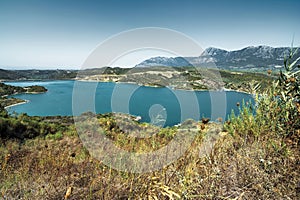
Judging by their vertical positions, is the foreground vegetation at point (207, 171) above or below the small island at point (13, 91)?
above

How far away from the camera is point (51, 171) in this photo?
194 cm

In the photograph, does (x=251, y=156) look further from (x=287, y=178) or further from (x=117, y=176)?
(x=117, y=176)

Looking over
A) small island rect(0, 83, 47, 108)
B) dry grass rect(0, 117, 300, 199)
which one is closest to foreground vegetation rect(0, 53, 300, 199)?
dry grass rect(0, 117, 300, 199)

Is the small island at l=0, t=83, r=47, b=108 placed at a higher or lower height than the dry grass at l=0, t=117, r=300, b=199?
lower

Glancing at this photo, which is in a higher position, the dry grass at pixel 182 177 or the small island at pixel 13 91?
the dry grass at pixel 182 177

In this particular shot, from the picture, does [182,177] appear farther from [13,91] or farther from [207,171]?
[13,91]

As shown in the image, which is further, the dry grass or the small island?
the small island

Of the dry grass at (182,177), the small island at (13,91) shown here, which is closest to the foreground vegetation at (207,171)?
the dry grass at (182,177)

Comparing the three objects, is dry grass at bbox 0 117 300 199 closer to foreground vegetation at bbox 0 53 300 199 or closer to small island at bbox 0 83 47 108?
foreground vegetation at bbox 0 53 300 199

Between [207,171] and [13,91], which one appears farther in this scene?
[13,91]

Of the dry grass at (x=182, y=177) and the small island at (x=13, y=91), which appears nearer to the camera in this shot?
the dry grass at (x=182, y=177)

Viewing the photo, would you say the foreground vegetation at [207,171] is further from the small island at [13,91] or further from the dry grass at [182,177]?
the small island at [13,91]

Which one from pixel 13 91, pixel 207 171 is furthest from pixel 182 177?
pixel 13 91

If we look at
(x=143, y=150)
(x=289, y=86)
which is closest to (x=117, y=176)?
(x=143, y=150)
